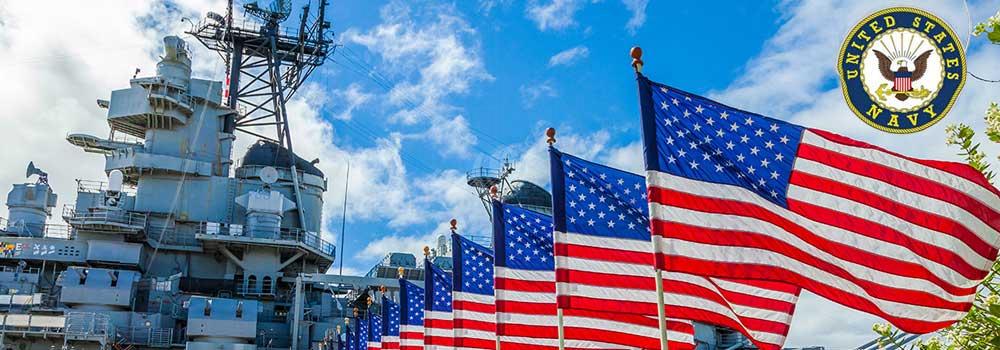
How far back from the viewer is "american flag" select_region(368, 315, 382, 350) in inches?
1003

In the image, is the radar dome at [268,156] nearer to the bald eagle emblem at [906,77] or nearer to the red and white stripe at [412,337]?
the red and white stripe at [412,337]

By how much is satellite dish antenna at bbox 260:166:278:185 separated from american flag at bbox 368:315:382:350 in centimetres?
1991

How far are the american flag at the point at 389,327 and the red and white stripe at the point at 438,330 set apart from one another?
13.9 feet

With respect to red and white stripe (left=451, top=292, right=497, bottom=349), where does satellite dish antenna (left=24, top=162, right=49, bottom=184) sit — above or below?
above

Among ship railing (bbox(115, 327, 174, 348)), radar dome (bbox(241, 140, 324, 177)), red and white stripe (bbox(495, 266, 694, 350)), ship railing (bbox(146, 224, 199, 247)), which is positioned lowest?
red and white stripe (bbox(495, 266, 694, 350))

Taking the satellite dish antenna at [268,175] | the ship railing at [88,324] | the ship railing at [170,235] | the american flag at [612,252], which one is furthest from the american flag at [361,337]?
the ship railing at [170,235]

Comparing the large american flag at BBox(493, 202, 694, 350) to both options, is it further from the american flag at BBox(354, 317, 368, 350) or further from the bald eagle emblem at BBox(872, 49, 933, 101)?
the american flag at BBox(354, 317, 368, 350)

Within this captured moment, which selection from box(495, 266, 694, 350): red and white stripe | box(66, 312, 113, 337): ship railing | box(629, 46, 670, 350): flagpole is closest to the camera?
box(629, 46, 670, 350): flagpole

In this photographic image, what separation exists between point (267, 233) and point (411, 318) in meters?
24.7

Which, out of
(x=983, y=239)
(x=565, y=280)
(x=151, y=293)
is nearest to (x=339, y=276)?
(x=151, y=293)

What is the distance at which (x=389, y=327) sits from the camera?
22.7 m

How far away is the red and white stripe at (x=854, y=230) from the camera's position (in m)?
7.61

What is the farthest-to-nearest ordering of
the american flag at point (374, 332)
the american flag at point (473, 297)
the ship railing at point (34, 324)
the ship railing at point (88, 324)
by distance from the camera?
the ship railing at point (88, 324), the ship railing at point (34, 324), the american flag at point (374, 332), the american flag at point (473, 297)

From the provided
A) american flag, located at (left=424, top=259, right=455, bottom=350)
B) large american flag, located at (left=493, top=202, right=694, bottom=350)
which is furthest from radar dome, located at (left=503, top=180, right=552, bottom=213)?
large american flag, located at (left=493, top=202, right=694, bottom=350)
